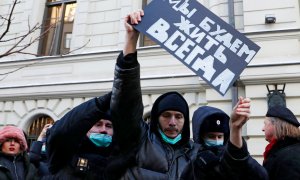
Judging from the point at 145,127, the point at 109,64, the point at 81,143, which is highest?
the point at 109,64

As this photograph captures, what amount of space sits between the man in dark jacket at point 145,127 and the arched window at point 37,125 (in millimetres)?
6631

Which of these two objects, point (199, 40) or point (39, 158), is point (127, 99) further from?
point (39, 158)

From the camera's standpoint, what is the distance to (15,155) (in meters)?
3.42

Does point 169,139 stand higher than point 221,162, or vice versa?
point 169,139

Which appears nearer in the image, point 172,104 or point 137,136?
point 137,136

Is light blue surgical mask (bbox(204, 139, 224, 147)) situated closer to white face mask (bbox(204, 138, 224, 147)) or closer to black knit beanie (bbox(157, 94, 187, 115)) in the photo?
white face mask (bbox(204, 138, 224, 147))

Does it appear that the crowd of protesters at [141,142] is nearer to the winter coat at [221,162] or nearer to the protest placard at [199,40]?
the winter coat at [221,162]

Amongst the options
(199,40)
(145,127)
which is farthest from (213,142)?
(199,40)

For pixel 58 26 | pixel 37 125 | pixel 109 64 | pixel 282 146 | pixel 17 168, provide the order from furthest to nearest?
pixel 58 26 < pixel 37 125 < pixel 109 64 < pixel 17 168 < pixel 282 146

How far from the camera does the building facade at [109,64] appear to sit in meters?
6.40

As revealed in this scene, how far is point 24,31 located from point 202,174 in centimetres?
834

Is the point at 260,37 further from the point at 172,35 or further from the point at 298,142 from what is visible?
the point at 172,35

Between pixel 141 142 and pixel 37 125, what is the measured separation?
693 cm

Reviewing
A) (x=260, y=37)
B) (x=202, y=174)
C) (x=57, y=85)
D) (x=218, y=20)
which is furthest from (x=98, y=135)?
(x=57, y=85)
